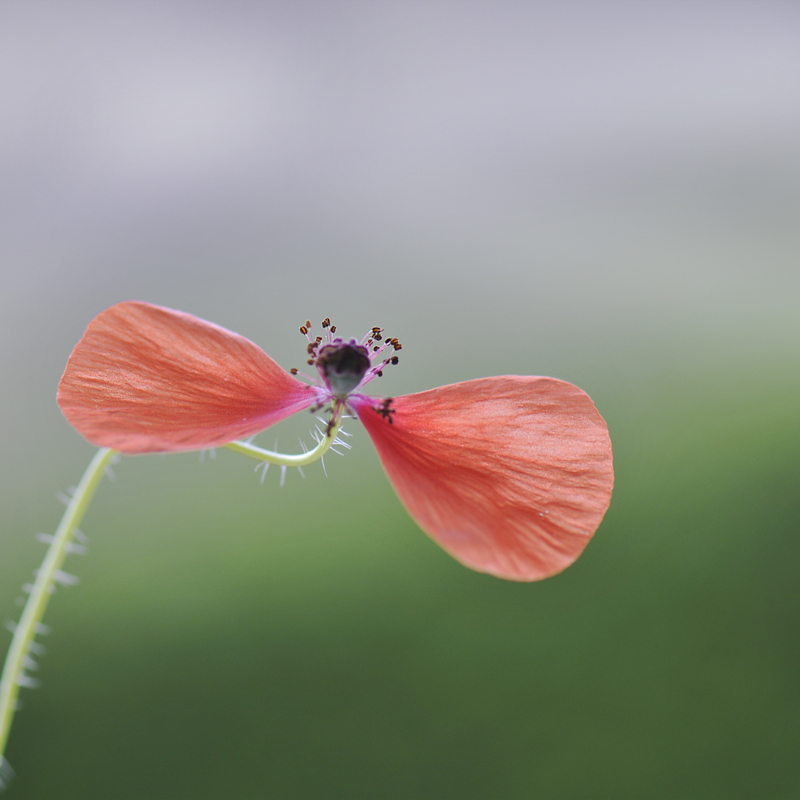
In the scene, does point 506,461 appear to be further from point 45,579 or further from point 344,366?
point 45,579

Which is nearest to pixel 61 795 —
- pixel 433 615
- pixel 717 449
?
pixel 433 615

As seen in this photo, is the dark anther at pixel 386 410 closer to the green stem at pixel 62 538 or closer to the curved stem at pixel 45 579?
the green stem at pixel 62 538

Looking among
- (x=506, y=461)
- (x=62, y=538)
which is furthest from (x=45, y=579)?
(x=506, y=461)

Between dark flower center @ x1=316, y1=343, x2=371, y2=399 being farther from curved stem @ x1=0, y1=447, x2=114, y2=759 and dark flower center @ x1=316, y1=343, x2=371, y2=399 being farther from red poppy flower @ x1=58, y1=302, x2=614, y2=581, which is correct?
curved stem @ x1=0, y1=447, x2=114, y2=759

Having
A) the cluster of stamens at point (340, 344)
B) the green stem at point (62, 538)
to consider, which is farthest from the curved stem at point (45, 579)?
the cluster of stamens at point (340, 344)

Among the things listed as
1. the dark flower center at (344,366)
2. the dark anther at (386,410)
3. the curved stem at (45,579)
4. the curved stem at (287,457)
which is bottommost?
the curved stem at (45,579)

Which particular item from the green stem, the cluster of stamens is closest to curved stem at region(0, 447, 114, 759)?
the green stem
